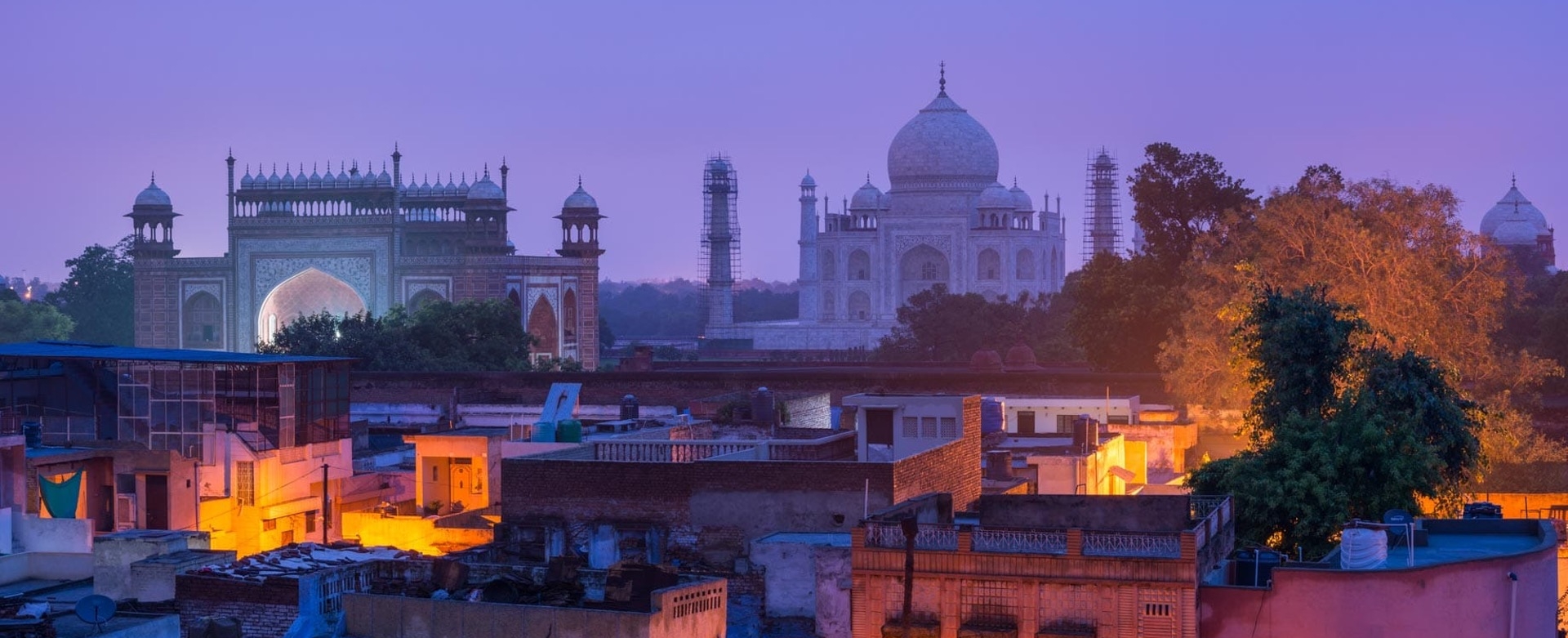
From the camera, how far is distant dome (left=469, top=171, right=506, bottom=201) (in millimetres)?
62562

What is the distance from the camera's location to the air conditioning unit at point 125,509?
21.3 meters

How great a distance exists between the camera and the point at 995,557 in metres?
13.9

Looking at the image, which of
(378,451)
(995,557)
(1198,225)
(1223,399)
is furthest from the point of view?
(1198,225)

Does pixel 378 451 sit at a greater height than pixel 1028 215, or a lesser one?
lesser

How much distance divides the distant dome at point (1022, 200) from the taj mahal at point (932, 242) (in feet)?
0.19

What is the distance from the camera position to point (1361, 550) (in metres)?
13.8

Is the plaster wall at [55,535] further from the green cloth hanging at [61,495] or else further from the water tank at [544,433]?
the water tank at [544,433]

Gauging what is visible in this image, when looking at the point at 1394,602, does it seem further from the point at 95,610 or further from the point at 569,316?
the point at 569,316

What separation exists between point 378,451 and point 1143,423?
11.3 metres

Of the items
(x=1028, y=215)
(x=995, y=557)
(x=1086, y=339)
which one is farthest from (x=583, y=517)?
(x=1028, y=215)

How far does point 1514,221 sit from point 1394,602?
246 feet

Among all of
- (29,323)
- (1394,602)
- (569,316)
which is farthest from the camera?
(29,323)

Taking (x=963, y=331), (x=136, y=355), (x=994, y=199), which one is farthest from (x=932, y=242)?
(x=136, y=355)

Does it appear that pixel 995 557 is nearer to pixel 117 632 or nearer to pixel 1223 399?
pixel 117 632
